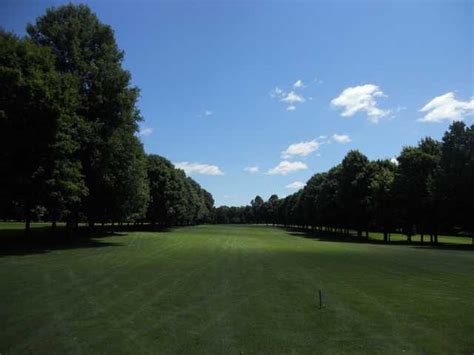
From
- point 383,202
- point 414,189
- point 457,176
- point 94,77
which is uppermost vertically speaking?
point 94,77

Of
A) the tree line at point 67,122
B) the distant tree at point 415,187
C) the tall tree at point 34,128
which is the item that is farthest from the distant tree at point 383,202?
the tall tree at point 34,128

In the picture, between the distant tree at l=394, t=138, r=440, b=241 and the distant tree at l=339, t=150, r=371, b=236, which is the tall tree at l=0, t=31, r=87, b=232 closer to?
the distant tree at l=394, t=138, r=440, b=241

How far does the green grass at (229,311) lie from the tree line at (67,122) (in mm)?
10115

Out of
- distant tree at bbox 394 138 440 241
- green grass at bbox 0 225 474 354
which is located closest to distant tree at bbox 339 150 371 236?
distant tree at bbox 394 138 440 241

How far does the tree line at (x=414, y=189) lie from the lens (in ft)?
171

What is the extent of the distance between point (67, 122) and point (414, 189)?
161ft

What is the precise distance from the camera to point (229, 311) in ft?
39.4

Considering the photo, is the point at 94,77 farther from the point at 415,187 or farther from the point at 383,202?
the point at 383,202

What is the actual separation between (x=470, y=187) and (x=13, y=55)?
160ft

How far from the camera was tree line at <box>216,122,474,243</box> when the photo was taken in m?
52.0

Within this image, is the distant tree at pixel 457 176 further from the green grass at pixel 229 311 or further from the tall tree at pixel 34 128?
the tall tree at pixel 34 128

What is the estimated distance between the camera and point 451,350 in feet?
28.8

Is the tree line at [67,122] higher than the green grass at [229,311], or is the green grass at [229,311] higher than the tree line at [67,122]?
the tree line at [67,122]

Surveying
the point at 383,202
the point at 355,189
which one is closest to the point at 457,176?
the point at 383,202
